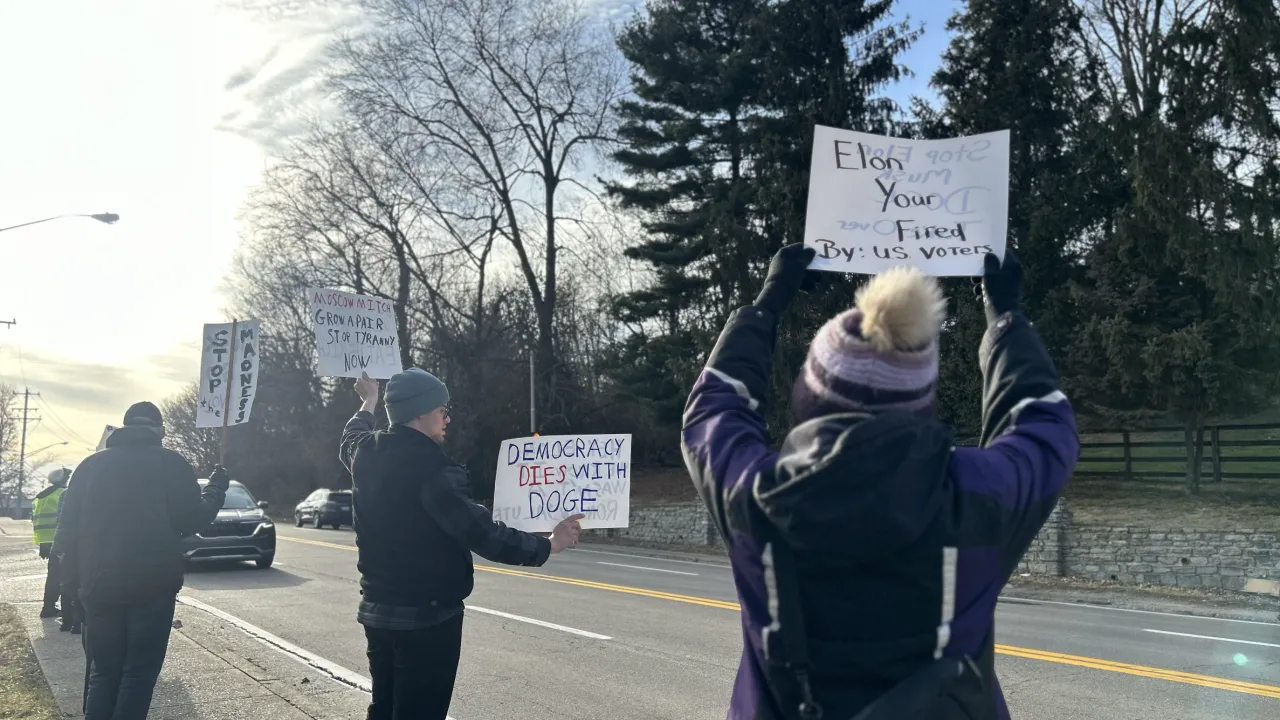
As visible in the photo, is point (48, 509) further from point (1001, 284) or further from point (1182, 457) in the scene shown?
point (1182, 457)

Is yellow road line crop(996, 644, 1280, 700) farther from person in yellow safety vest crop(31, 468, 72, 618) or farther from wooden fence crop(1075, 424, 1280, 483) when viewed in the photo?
wooden fence crop(1075, 424, 1280, 483)

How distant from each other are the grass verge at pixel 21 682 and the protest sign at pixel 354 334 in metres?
2.80

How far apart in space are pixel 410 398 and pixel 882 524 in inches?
102

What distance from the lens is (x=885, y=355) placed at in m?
1.87

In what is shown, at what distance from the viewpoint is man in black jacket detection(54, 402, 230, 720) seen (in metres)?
4.96

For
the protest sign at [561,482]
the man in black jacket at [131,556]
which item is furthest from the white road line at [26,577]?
the protest sign at [561,482]

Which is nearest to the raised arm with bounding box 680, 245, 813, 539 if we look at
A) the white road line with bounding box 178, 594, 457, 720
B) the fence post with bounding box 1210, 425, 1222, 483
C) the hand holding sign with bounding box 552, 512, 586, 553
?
the hand holding sign with bounding box 552, 512, 586, 553

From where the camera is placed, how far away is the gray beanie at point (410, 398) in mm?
3932

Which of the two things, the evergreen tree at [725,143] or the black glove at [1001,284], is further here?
the evergreen tree at [725,143]

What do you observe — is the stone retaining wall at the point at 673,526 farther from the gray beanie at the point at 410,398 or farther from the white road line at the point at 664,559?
the gray beanie at the point at 410,398

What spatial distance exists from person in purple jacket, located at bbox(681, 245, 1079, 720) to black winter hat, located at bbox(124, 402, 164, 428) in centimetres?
431

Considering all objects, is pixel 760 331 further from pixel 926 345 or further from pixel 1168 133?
pixel 1168 133

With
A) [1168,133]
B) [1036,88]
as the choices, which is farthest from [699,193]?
[1168,133]

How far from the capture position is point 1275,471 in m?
21.0
